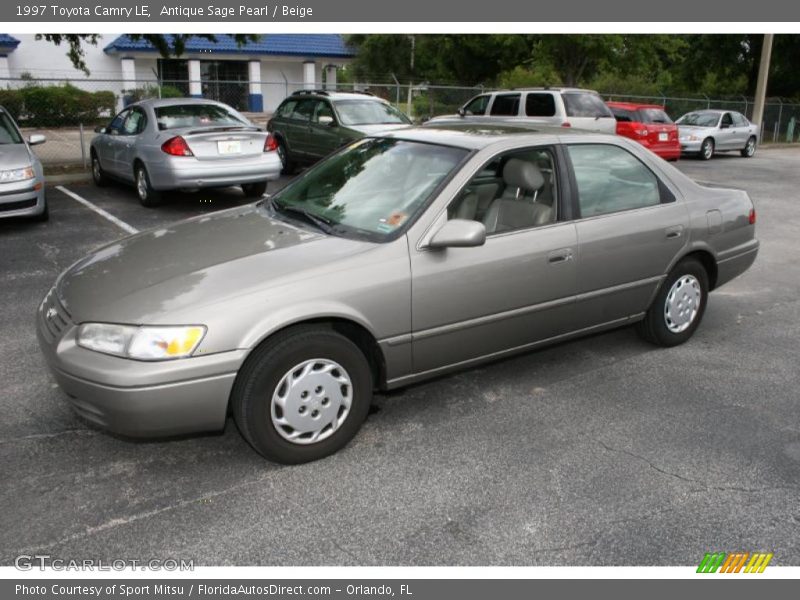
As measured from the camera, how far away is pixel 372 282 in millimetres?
3682

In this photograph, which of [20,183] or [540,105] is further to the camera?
[540,105]

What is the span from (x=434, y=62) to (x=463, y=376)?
36514mm

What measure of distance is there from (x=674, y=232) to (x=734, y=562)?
2.53 metres

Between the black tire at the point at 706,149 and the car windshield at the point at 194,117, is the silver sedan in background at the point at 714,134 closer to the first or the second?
the black tire at the point at 706,149

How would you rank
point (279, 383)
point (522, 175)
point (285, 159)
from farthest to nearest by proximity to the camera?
point (285, 159) < point (522, 175) < point (279, 383)

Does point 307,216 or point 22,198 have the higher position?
point 307,216

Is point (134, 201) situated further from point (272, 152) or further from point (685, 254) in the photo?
point (685, 254)

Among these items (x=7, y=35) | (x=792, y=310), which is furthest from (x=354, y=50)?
(x=792, y=310)

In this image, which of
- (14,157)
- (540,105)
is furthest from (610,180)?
(540,105)

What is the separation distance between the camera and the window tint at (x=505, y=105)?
16391mm

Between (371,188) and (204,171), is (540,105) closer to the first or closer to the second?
(204,171)

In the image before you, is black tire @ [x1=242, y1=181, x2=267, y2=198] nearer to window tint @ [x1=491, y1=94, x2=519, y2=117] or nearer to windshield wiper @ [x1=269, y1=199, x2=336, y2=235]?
windshield wiper @ [x1=269, y1=199, x2=336, y2=235]

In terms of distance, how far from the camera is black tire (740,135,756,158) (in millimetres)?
22453

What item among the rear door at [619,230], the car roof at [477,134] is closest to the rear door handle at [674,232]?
the rear door at [619,230]
